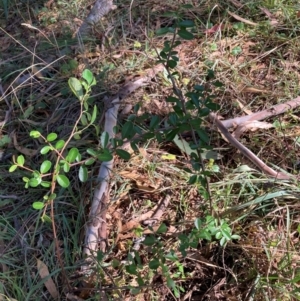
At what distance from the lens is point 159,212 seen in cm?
182

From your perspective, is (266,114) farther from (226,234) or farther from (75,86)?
(75,86)

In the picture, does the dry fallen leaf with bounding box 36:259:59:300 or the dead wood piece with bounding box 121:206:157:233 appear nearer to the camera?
the dry fallen leaf with bounding box 36:259:59:300

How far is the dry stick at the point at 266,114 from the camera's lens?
6.60 ft

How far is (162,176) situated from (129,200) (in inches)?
6.8

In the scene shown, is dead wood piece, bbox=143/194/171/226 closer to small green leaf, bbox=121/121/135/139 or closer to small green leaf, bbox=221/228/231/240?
small green leaf, bbox=221/228/231/240

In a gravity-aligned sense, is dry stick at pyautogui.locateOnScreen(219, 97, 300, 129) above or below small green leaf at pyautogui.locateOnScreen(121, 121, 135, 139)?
below

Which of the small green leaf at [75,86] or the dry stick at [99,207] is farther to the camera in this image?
the dry stick at [99,207]

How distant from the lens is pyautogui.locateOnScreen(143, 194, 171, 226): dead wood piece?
1802 mm

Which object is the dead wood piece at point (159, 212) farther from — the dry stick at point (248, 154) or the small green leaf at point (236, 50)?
the small green leaf at point (236, 50)

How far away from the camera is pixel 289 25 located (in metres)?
2.42

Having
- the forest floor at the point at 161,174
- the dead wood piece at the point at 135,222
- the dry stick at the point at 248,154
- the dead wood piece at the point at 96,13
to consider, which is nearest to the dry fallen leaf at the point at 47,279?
the forest floor at the point at 161,174

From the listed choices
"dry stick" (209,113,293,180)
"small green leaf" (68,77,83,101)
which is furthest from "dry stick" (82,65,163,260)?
"small green leaf" (68,77,83,101)

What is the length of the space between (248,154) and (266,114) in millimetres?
275

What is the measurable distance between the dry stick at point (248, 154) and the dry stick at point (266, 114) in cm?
5
